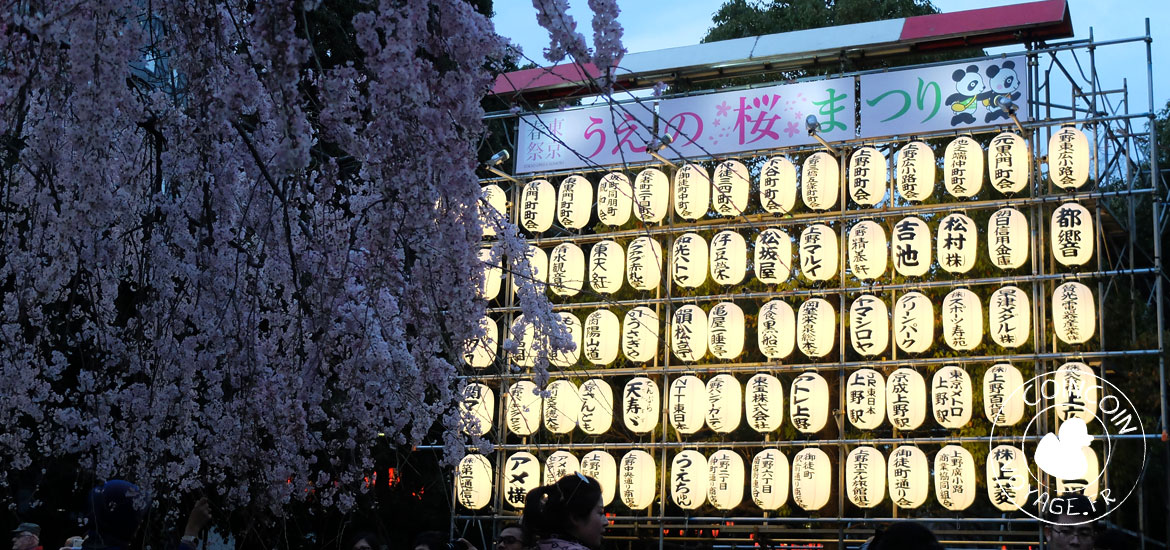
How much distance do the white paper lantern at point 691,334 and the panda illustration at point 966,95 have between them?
3.28 m

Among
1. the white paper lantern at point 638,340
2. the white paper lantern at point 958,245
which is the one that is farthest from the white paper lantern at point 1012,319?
the white paper lantern at point 638,340

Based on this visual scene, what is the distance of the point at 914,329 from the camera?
1122 centimetres

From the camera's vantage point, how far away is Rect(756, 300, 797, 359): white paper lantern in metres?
11.7

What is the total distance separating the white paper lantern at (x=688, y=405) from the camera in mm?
12039

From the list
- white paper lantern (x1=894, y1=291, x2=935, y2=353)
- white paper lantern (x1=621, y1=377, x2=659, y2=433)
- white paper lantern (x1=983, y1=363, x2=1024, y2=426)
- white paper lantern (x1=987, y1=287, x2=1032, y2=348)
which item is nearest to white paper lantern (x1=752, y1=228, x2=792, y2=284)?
white paper lantern (x1=894, y1=291, x2=935, y2=353)

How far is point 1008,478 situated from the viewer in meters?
10.5

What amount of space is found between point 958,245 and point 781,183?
1984mm

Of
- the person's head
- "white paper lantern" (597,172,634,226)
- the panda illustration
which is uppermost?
the panda illustration

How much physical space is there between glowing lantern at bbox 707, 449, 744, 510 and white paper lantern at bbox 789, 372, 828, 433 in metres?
0.79

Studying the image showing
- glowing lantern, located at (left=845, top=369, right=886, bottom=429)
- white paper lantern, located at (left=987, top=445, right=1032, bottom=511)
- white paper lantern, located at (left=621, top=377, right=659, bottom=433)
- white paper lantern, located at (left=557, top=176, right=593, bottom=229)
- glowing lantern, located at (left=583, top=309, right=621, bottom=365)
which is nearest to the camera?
white paper lantern, located at (left=987, top=445, right=1032, bottom=511)

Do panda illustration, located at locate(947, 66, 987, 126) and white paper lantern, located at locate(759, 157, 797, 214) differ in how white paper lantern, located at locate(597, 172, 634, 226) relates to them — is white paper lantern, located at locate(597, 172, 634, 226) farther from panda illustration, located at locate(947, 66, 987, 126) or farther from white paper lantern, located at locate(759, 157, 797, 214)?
panda illustration, located at locate(947, 66, 987, 126)

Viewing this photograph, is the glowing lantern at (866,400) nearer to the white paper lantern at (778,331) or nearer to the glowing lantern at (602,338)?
the white paper lantern at (778,331)

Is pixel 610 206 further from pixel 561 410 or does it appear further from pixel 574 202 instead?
pixel 561 410

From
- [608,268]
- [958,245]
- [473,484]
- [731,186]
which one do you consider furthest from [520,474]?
[958,245]
